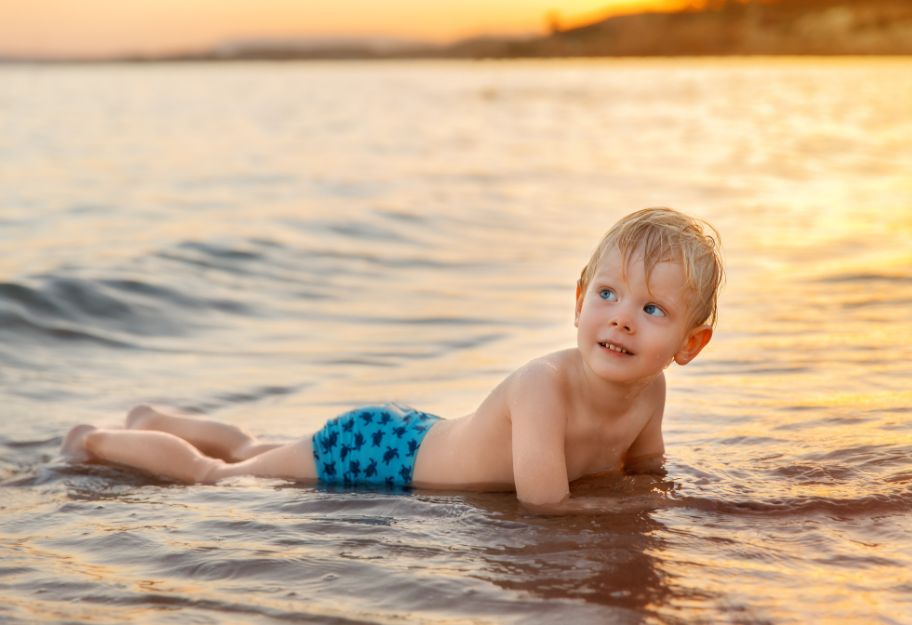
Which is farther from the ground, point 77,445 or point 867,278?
point 867,278

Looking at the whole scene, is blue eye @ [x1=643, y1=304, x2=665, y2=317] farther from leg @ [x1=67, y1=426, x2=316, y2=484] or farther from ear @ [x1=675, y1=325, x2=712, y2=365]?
leg @ [x1=67, y1=426, x2=316, y2=484]

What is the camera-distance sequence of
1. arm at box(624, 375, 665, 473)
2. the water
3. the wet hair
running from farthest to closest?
arm at box(624, 375, 665, 473) → the wet hair → the water

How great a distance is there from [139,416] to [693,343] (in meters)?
2.51

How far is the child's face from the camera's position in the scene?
11.9ft

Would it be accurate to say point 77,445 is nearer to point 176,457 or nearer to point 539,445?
point 176,457

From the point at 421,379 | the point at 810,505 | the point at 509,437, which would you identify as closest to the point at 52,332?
the point at 421,379

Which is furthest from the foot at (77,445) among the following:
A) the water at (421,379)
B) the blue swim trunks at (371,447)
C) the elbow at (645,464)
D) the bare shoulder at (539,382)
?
the elbow at (645,464)

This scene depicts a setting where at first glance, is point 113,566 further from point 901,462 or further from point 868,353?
point 868,353

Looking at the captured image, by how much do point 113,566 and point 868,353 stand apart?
13.6 ft

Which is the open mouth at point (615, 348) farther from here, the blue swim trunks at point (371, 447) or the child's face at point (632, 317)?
the blue swim trunks at point (371, 447)

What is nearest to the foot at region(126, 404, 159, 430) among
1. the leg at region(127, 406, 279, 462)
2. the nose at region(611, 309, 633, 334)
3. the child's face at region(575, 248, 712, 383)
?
the leg at region(127, 406, 279, 462)

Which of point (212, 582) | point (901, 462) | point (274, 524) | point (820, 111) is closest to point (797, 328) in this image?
point (901, 462)

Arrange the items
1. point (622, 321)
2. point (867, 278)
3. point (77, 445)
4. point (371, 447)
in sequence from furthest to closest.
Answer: point (867, 278) → point (77, 445) → point (371, 447) → point (622, 321)

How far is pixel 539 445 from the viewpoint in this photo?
3.76 meters
